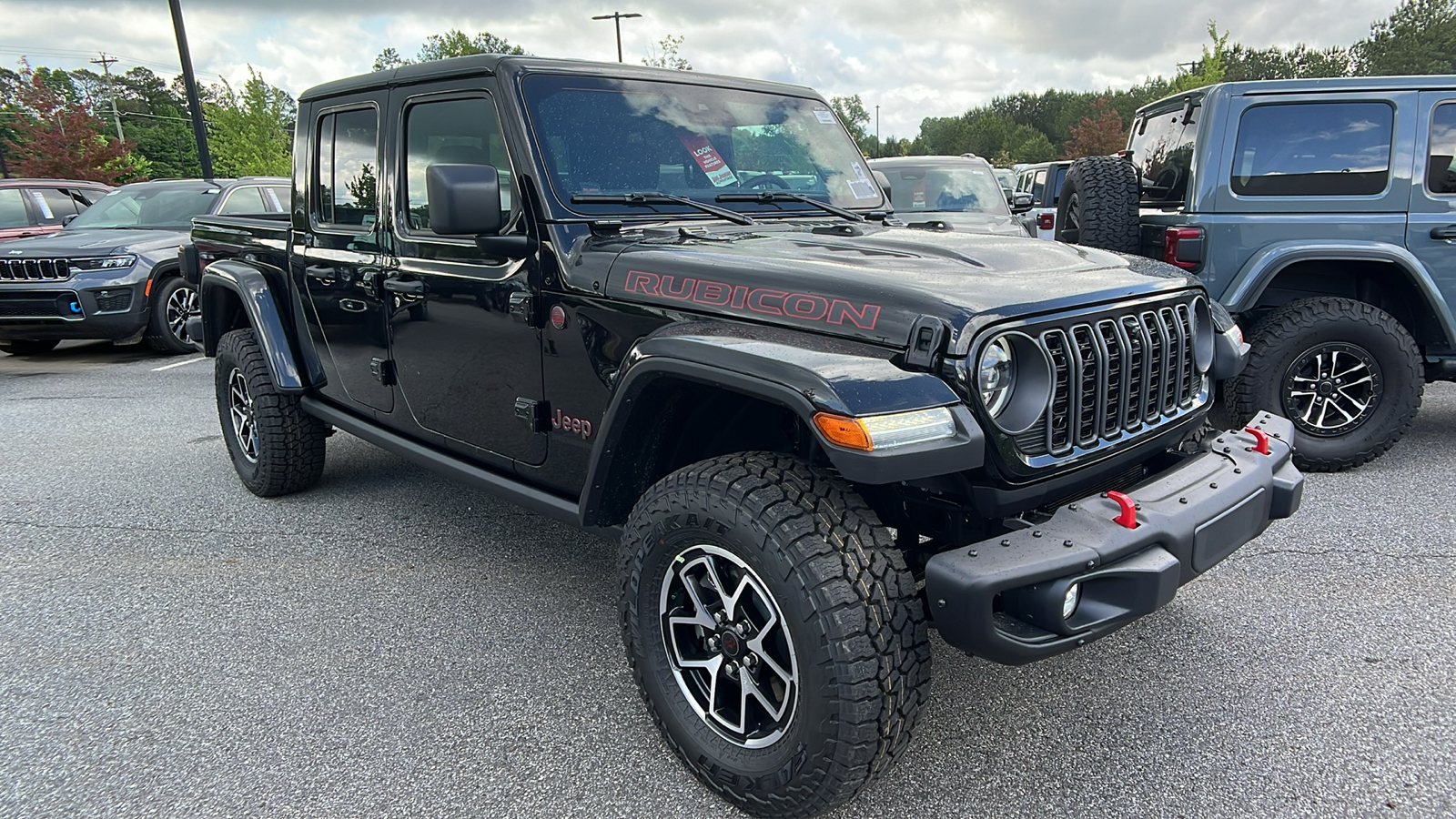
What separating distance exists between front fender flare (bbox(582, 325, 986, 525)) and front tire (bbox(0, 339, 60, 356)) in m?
10.4

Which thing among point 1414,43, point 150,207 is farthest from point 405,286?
point 1414,43

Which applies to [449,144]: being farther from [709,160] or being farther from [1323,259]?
[1323,259]

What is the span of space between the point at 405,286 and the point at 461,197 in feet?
2.83

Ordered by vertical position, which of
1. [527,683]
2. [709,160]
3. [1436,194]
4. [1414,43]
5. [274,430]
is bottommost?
[527,683]

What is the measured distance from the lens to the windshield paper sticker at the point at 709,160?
3169 millimetres

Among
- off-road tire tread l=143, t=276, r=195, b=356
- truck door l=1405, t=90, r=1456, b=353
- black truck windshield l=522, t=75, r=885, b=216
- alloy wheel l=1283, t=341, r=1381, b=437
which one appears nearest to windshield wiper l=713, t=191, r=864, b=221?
black truck windshield l=522, t=75, r=885, b=216

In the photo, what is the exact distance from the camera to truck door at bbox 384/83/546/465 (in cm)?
294

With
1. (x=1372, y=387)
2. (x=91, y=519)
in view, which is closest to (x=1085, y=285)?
(x=1372, y=387)

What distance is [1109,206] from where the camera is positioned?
198 inches

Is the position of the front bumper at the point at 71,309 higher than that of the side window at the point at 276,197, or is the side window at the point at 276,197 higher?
the side window at the point at 276,197

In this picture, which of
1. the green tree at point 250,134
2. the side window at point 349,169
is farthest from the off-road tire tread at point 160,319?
the green tree at point 250,134

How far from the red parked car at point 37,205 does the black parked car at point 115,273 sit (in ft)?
3.22

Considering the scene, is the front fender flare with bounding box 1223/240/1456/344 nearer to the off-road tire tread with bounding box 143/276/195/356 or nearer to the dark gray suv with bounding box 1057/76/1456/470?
the dark gray suv with bounding box 1057/76/1456/470

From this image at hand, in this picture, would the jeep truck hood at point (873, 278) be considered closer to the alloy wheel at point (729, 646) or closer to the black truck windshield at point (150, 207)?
the alloy wheel at point (729, 646)
